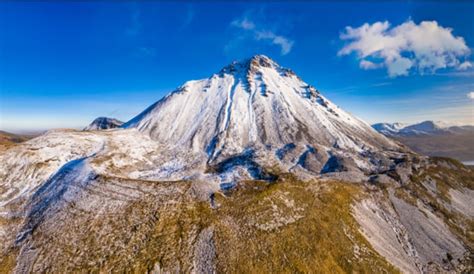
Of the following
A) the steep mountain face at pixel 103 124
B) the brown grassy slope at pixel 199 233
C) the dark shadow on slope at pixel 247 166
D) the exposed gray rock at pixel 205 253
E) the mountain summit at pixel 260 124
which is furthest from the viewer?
the steep mountain face at pixel 103 124

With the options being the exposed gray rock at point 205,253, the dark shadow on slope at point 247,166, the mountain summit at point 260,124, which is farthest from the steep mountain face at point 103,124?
the exposed gray rock at point 205,253

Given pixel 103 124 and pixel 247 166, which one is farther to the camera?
pixel 103 124

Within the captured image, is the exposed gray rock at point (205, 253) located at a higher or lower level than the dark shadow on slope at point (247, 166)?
lower

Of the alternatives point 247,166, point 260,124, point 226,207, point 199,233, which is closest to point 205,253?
point 199,233

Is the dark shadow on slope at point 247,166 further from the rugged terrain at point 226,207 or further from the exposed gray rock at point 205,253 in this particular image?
the exposed gray rock at point 205,253

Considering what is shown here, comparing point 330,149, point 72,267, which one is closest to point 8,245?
point 72,267

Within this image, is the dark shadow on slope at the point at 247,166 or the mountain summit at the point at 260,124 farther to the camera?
the mountain summit at the point at 260,124

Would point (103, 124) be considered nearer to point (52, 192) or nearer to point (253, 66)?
point (253, 66)

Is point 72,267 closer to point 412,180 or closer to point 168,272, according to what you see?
Answer: point 168,272
